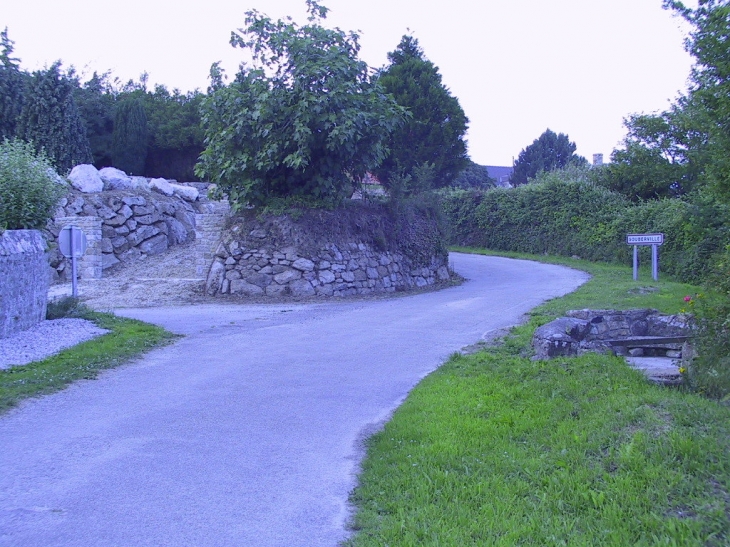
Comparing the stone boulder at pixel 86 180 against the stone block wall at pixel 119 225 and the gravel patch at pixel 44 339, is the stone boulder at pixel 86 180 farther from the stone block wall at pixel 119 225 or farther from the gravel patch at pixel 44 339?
the gravel patch at pixel 44 339

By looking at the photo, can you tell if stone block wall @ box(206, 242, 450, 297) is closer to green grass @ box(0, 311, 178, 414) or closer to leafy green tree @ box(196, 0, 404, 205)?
leafy green tree @ box(196, 0, 404, 205)

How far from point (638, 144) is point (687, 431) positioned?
24.9 meters

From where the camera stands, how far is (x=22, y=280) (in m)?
10.2

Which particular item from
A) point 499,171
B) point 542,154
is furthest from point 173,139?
point 499,171

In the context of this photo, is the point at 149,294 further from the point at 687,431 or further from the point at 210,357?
the point at 687,431

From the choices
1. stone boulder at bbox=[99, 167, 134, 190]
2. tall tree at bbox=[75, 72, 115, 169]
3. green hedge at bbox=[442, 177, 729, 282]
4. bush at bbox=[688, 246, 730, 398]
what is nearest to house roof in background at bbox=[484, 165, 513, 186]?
green hedge at bbox=[442, 177, 729, 282]

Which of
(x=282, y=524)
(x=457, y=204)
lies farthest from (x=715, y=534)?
(x=457, y=204)

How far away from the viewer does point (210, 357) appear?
9734 mm

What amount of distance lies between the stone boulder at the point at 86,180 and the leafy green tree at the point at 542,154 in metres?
53.5

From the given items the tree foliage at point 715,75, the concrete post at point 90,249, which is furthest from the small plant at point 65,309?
the tree foliage at point 715,75

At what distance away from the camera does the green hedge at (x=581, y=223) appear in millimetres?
21062

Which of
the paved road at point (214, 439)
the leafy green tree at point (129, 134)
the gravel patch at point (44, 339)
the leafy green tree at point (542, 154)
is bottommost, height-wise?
the paved road at point (214, 439)

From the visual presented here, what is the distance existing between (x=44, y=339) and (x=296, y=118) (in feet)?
29.0

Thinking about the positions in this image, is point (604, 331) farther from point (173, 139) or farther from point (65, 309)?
point (173, 139)
